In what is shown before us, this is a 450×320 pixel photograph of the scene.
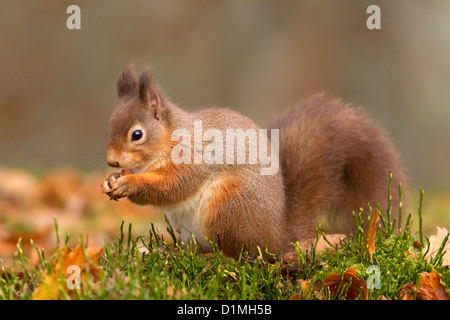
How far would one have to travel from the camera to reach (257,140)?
1567 mm

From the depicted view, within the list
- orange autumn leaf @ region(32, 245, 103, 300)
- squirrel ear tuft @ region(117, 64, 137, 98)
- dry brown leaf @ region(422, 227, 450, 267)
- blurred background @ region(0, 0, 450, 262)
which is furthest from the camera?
blurred background @ region(0, 0, 450, 262)

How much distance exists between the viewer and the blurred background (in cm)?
424

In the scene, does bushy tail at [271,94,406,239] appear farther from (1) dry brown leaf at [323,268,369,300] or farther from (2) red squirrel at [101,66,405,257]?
(1) dry brown leaf at [323,268,369,300]

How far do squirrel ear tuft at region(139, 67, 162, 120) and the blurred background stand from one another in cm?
207

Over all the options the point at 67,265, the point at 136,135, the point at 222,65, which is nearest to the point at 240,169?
the point at 136,135

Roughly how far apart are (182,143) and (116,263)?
40 cm

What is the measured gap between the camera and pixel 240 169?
154 centimetres

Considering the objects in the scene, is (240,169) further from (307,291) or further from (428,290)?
(428,290)

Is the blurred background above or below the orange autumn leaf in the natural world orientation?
above

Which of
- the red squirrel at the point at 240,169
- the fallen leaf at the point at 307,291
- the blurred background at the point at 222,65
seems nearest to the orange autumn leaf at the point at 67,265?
the red squirrel at the point at 240,169

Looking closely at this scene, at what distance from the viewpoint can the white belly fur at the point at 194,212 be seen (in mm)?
1543

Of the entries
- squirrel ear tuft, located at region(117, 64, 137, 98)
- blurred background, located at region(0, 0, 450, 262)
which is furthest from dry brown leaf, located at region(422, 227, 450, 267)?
blurred background, located at region(0, 0, 450, 262)

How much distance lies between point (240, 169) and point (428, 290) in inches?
22.5

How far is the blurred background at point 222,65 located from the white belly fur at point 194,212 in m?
2.08
